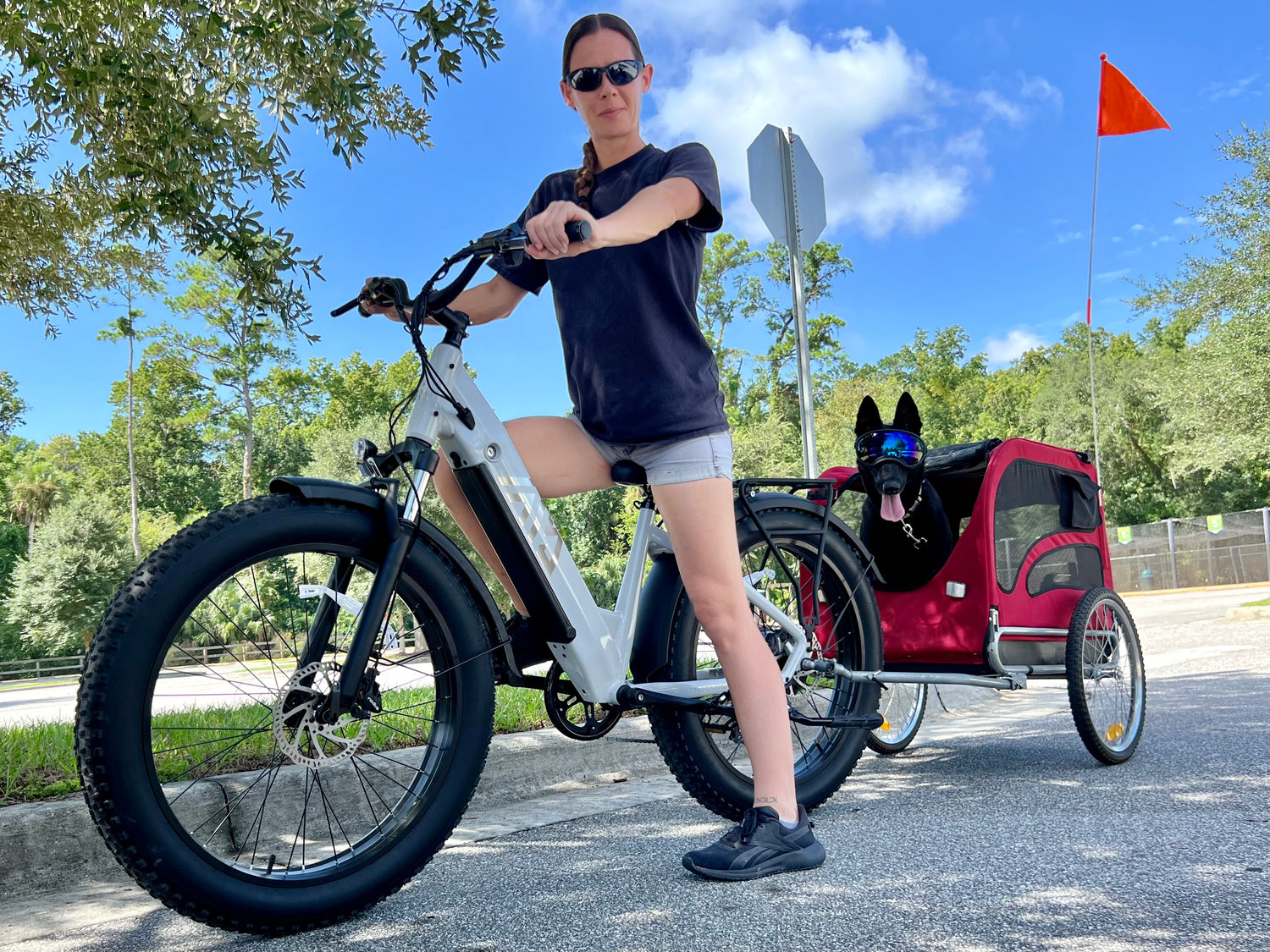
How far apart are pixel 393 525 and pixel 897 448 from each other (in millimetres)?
2519

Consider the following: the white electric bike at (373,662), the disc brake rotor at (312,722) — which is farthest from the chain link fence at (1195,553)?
the disc brake rotor at (312,722)

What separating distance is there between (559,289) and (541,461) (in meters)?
0.51

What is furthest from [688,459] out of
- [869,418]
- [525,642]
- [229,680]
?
[869,418]

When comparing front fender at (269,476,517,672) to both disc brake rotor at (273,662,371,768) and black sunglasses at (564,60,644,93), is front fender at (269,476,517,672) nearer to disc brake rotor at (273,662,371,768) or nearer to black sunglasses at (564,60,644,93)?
disc brake rotor at (273,662,371,768)

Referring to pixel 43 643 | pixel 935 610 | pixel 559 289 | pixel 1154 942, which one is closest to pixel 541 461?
pixel 559 289

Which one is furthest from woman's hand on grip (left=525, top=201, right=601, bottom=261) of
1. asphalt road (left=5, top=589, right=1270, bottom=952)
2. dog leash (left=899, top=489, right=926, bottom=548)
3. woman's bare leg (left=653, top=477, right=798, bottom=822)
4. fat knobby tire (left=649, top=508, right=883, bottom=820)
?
dog leash (left=899, top=489, right=926, bottom=548)

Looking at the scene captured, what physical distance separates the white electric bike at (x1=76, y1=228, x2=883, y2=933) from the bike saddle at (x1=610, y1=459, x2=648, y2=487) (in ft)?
0.05

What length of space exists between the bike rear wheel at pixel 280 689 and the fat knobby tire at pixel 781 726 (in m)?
0.74

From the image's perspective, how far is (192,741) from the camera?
3.61m

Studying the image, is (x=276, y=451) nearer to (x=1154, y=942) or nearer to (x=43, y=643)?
(x=43, y=643)

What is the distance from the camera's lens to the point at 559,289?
2.93m

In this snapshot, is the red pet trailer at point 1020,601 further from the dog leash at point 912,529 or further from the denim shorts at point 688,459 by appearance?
the denim shorts at point 688,459

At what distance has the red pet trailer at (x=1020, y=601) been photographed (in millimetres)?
4148

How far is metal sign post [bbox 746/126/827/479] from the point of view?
19.6 feet
